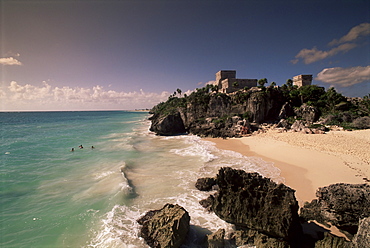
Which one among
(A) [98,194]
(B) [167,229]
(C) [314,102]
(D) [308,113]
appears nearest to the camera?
(B) [167,229]

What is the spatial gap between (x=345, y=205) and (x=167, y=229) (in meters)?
6.63

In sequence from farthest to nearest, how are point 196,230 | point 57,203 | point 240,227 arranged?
1. point 57,203
2. point 196,230
3. point 240,227

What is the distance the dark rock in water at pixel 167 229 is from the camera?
6203mm

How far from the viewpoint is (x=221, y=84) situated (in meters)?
54.5

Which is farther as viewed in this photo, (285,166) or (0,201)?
(285,166)

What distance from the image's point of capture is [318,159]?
49.4 ft

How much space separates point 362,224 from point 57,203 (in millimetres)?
14501

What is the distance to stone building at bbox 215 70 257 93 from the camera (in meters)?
49.4

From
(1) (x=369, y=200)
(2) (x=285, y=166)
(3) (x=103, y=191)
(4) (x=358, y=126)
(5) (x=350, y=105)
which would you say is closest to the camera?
(1) (x=369, y=200)

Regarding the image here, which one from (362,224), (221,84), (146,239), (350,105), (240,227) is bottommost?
(146,239)

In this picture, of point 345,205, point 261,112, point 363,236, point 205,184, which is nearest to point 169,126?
point 261,112

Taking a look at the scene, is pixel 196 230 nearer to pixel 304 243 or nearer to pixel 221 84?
pixel 304 243

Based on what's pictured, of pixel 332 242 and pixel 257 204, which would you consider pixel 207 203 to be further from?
pixel 332 242

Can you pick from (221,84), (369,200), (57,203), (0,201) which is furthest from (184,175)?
(221,84)
